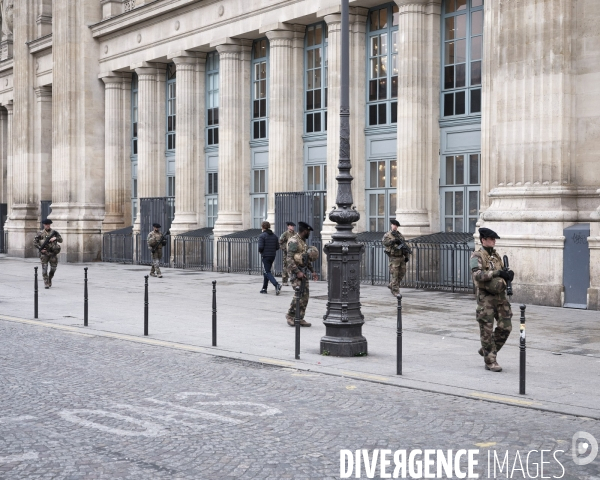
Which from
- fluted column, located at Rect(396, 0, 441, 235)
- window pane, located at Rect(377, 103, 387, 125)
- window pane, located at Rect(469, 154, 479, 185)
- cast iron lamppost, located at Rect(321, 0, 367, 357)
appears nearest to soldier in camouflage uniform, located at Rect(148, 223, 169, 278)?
fluted column, located at Rect(396, 0, 441, 235)

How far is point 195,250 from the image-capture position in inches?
1261

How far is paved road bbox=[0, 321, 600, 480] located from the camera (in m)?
6.52

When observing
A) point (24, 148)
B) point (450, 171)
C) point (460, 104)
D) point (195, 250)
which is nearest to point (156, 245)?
point (195, 250)

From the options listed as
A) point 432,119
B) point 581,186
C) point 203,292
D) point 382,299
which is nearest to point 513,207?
point 581,186

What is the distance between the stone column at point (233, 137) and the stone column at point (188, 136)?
2221 millimetres

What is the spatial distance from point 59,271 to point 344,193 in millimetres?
21259

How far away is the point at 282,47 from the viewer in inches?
1118

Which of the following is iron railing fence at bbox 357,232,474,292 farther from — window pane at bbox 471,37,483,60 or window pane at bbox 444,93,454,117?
window pane at bbox 471,37,483,60

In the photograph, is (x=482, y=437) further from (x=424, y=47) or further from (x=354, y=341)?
(x=424, y=47)

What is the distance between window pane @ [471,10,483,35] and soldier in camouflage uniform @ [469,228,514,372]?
1423 centimetres

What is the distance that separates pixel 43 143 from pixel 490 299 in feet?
118

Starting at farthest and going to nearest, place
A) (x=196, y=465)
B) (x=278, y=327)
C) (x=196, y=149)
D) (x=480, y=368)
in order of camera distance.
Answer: (x=196, y=149) → (x=278, y=327) → (x=480, y=368) → (x=196, y=465)

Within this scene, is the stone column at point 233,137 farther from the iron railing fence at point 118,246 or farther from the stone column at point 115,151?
the stone column at point 115,151

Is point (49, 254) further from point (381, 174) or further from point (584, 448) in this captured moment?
point (584, 448)
